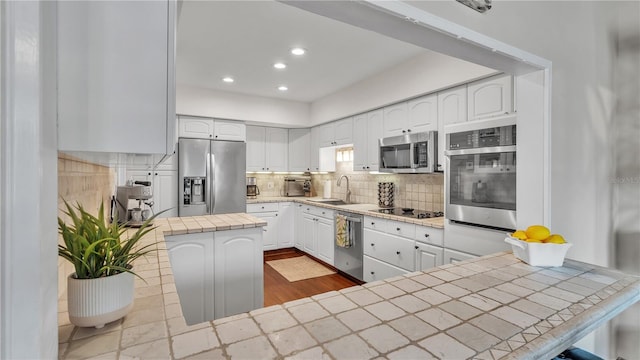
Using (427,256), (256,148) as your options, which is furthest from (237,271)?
(256,148)

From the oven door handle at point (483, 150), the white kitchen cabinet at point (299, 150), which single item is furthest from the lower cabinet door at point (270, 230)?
the oven door handle at point (483, 150)

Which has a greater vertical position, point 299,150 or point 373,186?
point 299,150

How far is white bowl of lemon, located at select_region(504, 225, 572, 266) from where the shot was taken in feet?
4.53

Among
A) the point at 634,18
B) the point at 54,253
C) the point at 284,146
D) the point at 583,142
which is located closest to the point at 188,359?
the point at 54,253

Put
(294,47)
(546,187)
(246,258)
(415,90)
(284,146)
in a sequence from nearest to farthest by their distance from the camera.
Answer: (546,187) → (246,258) → (294,47) → (415,90) → (284,146)

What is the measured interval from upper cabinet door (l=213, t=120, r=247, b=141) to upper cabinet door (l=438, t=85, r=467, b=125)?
2886 millimetres

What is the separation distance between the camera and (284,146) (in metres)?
5.39

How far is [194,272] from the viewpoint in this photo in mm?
2297

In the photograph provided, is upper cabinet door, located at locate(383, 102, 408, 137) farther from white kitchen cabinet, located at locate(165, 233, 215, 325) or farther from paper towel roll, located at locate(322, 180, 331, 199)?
white kitchen cabinet, located at locate(165, 233, 215, 325)

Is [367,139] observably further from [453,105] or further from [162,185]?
[162,185]

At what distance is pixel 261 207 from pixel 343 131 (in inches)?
68.5

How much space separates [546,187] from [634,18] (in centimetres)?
175

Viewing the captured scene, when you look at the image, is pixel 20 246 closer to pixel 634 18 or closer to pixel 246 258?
pixel 246 258

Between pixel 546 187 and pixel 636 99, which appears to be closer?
pixel 546 187
